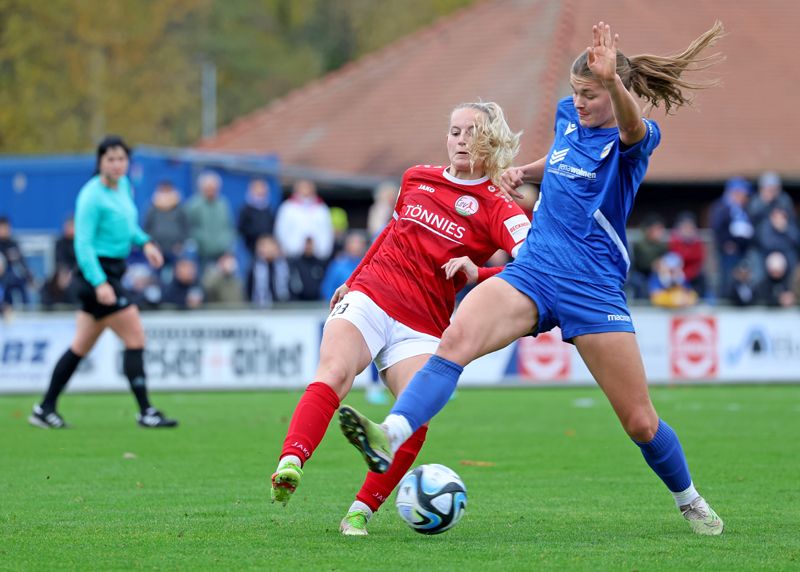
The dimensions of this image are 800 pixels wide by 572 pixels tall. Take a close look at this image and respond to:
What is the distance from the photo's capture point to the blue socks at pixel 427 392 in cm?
602

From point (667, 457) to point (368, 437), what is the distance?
1.66 metres

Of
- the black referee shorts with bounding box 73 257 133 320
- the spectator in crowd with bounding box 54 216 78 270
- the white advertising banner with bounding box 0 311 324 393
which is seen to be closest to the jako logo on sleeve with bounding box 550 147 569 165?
the black referee shorts with bounding box 73 257 133 320

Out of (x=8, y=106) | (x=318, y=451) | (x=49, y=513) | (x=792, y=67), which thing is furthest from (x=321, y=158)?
(x=49, y=513)

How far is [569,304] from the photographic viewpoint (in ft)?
20.8

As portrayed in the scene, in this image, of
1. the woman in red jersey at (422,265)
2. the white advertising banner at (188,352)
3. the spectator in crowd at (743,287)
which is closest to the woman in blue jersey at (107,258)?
the woman in red jersey at (422,265)

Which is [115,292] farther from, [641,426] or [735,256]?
[735,256]

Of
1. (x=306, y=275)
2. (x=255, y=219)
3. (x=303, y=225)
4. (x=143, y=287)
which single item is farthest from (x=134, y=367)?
(x=255, y=219)

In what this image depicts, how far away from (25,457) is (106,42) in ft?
93.5

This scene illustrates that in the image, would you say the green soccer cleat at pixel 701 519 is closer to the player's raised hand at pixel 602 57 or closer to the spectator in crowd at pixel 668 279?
the player's raised hand at pixel 602 57

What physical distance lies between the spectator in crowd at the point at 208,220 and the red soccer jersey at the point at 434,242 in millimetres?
13382

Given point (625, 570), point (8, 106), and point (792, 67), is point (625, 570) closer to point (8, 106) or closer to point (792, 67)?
point (792, 67)

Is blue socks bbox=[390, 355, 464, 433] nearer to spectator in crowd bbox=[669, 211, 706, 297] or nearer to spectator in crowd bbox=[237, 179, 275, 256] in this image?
spectator in crowd bbox=[237, 179, 275, 256]

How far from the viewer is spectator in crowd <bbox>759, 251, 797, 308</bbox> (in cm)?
1975

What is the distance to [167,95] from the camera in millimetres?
39469
